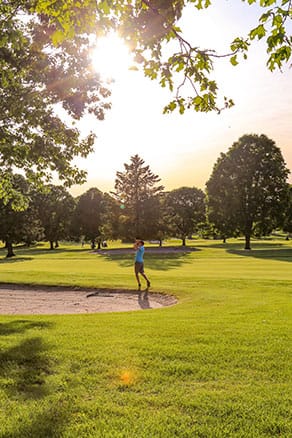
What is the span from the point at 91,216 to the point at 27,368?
2936 inches

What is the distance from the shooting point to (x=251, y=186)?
57.6 metres

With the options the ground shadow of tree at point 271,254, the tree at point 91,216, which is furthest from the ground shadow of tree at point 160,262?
the tree at point 91,216

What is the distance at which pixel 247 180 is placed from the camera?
57.7m

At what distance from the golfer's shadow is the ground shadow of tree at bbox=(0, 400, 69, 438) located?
9973mm

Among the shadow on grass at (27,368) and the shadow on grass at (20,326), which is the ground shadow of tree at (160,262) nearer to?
the shadow on grass at (20,326)

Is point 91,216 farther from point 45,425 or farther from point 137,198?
point 45,425

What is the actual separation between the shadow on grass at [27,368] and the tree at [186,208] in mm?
80457

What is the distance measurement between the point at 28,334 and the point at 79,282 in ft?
38.0

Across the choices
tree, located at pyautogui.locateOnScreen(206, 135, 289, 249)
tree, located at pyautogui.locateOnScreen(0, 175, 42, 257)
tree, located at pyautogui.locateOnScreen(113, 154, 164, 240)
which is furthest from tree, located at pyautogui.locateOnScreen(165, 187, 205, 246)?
tree, located at pyautogui.locateOnScreen(0, 175, 42, 257)

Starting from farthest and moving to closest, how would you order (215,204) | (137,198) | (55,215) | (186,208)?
(186,208) < (55,215) < (137,198) < (215,204)

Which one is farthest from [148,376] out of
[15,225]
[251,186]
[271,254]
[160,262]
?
[15,225]

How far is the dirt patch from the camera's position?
14255 millimetres

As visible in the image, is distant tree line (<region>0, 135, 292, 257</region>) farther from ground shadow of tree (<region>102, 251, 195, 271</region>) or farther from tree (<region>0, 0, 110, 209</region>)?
tree (<region>0, 0, 110, 209</region>)

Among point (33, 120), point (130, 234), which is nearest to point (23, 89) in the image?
point (33, 120)
